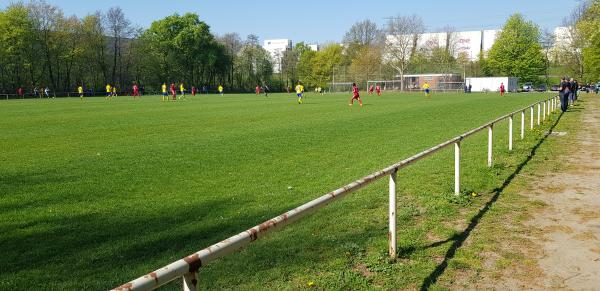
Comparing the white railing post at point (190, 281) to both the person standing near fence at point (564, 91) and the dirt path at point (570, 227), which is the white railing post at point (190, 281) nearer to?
the dirt path at point (570, 227)

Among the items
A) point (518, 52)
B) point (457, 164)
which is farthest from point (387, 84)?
point (457, 164)

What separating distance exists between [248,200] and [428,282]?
4024mm

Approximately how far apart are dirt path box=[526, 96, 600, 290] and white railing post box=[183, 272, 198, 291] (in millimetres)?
3535

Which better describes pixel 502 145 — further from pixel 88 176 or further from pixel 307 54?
pixel 307 54

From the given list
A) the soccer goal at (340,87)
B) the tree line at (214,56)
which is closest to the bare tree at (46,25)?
the tree line at (214,56)

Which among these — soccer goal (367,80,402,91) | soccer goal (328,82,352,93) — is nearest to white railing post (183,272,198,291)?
soccer goal (367,80,402,91)

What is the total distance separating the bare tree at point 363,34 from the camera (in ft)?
371

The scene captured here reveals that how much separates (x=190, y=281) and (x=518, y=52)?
97.2 metres

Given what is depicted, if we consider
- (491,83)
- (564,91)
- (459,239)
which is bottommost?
(459,239)

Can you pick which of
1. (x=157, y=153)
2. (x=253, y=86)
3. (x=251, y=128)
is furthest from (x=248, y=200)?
(x=253, y=86)

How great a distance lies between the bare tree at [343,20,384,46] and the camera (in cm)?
11312

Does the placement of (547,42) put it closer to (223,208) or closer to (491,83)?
(491,83)

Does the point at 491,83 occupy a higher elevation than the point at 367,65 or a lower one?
lower

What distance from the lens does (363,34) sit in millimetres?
113625
